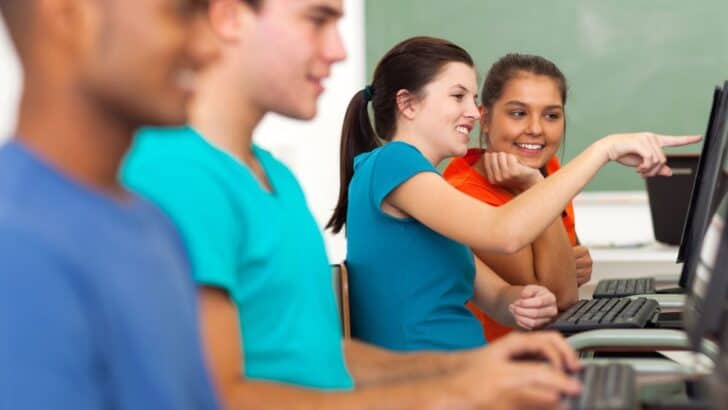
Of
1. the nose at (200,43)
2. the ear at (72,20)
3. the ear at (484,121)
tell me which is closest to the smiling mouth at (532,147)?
the ear at (484,121)

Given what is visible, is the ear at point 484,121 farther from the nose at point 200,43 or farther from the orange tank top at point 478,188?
the nose at point 200,43

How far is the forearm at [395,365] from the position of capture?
Result: 4.36 feet

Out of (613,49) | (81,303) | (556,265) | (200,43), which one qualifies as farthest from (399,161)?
(613,49)

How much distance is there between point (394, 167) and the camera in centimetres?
196

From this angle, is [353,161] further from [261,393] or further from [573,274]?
[261,393]

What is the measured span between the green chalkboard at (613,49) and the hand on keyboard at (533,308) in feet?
6.47

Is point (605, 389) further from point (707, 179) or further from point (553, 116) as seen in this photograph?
point (553, 116)

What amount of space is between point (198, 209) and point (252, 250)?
0.32 ft

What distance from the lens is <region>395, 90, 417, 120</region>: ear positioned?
2.26 metres

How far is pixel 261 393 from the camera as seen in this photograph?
100 centimetres

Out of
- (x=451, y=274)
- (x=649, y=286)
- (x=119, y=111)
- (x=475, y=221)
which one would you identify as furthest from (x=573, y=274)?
(x=119, y=111)

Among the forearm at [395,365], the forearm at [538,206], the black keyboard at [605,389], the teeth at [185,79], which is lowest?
the forearm at [395,365]

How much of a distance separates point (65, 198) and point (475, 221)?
1177mm

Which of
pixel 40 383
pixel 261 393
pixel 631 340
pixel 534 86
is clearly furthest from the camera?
pixel 534 86
